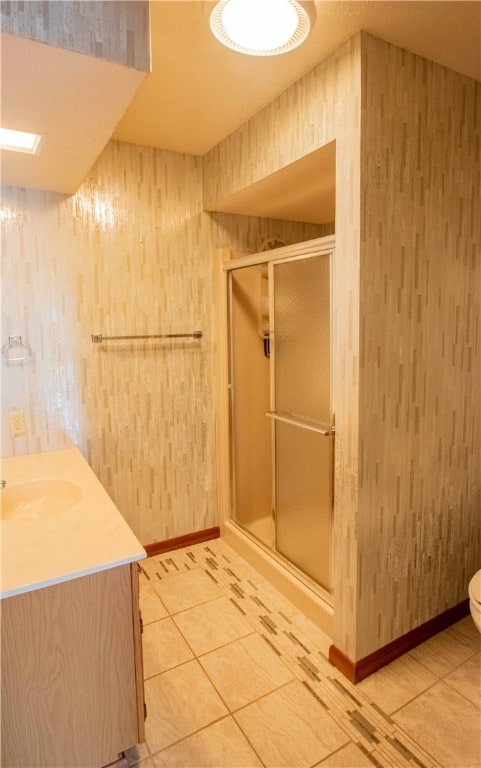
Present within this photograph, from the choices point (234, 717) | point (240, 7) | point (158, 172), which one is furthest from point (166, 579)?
point (240, 7)

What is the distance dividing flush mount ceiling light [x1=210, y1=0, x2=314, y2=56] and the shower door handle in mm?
1405

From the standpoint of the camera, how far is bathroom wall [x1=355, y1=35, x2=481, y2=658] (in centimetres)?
165

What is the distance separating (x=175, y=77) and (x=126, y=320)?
118cm

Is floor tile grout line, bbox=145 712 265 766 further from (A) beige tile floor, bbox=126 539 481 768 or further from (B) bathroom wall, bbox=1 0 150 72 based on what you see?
(B) bathroom wall, bbox=1 0 150 72

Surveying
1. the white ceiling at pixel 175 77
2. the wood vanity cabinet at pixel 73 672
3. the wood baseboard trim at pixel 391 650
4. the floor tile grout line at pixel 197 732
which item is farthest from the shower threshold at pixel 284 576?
the white ceiling at pixel 175 77

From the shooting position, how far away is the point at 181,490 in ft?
9.11

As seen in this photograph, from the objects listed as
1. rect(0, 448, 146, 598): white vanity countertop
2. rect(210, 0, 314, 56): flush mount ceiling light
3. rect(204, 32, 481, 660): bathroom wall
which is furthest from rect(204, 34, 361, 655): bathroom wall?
rect(0, 448, 146, 598): white vanity countertop

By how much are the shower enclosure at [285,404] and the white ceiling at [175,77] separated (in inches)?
19.9

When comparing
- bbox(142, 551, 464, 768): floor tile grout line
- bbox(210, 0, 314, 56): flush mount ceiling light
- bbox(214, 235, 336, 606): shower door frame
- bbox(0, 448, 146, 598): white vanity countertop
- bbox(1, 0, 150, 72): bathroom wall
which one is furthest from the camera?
bbox(214, 235, 336, 606): shower door frame

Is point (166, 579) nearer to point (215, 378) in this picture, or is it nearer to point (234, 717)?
point (234, 717)

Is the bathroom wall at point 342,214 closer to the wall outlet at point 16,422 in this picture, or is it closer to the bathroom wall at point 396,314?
the bathroom wall at point 396,314

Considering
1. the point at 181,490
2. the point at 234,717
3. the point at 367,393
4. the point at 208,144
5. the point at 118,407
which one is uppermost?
the point at 208,144

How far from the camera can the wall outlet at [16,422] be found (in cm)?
215

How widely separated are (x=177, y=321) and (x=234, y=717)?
1.92 m
